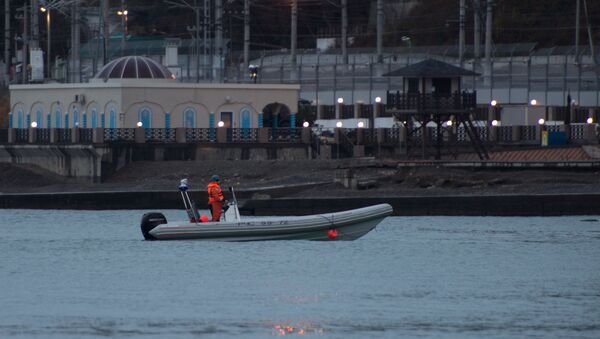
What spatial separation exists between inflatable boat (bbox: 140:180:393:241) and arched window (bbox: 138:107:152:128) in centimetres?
3435

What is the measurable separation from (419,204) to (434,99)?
1209 centimetres

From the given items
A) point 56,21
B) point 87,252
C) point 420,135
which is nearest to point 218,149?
point 420,135

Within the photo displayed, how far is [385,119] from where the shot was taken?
94.1 meters

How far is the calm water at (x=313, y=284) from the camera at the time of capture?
36562 mm

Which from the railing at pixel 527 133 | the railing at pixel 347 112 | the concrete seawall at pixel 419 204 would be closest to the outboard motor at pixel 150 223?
the concrete seawall at pixel 419 204

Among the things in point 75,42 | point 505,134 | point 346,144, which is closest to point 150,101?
point 346,144

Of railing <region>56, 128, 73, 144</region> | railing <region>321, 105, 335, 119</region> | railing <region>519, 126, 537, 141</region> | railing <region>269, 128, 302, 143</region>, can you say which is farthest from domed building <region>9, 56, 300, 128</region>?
railing <region>321, 105, 335, 119</region>

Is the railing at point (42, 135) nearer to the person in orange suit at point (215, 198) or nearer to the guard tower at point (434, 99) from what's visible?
the guard tower at point (434, 99)

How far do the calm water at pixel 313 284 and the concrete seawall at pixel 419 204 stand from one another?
2577 millimetres

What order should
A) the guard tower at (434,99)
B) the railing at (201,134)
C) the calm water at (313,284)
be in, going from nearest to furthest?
1. the calm water at (313,284)
2. the guard tower at (434,99)
3. the railing at (201,134)

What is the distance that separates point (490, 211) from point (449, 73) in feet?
43.9

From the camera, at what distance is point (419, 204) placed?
6462cm

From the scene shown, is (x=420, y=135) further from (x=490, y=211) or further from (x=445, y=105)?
(x=490, y=211)

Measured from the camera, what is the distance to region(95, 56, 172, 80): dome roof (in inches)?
3428
